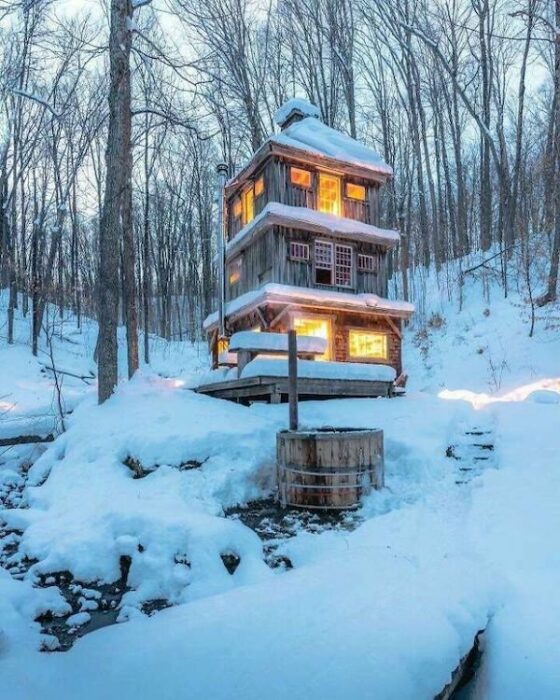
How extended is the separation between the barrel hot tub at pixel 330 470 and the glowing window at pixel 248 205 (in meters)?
13.8

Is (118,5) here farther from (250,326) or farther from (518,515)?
(518,515)

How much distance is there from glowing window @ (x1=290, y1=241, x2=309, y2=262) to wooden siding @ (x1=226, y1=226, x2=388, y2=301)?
0.13m

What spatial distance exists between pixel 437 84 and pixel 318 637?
117 ft

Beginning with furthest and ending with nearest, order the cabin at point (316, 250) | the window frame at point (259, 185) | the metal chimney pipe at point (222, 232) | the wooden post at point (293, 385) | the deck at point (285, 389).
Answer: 1. the window frame at point (259, 185)
2. the cabin at point (316, 250)
3. the metal chimney pipe at point (222, 232)
4. the deck at point (285, 389)
5. the wooden post at point (293, 385)

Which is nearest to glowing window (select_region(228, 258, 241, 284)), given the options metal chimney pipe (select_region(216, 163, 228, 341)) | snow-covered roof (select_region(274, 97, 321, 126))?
metal chimney pipe (select_region(216, 163, 228, 341))

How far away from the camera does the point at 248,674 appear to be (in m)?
3.08

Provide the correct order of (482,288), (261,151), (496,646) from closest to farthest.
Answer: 1. (496,646)
2. (261,151)
3. (482,288)

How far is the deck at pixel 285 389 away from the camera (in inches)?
445

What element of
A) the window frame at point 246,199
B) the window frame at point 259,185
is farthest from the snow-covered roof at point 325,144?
the window frame at point 246,199

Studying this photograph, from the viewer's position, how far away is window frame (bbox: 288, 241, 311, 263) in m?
17.2

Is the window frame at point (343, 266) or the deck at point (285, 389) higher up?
the window frame at point (343, 266)

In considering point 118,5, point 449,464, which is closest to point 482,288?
point 449,464

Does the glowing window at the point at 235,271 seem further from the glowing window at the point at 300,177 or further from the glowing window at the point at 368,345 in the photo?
the glowing window at the point at 368,345

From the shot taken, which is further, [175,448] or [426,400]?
[426,400]
